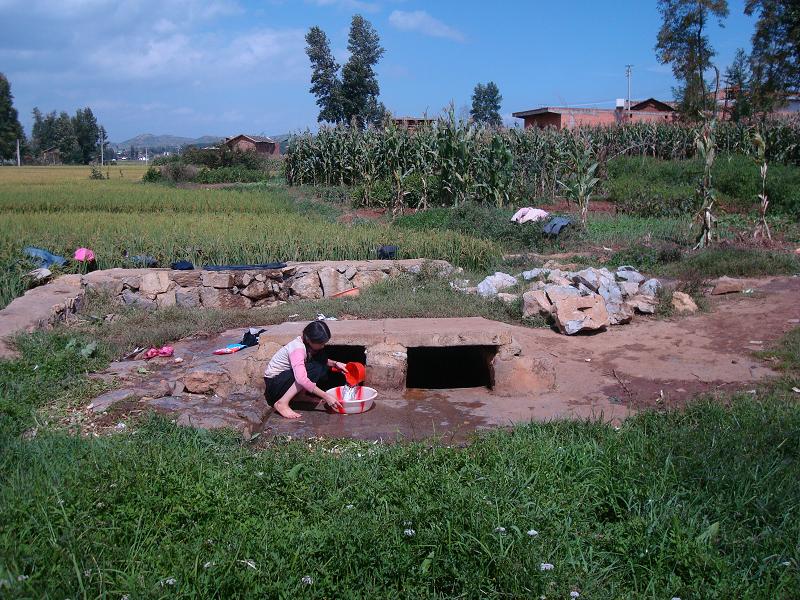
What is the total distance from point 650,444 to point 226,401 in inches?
138

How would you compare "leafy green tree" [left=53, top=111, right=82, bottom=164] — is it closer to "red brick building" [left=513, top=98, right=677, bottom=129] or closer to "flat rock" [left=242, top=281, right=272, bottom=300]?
"red brick building" [left=513, top=98, right=677, bottom=129]

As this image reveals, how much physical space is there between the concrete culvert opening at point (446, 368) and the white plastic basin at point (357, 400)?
127 centimetres

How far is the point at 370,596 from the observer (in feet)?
9.29

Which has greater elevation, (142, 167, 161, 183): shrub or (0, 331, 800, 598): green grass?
(142, 167, 161, 183): shrub

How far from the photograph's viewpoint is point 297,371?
224 inches

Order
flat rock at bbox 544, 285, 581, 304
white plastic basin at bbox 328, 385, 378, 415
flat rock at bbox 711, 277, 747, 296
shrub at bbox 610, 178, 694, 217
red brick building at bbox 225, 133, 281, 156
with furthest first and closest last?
red brick building at bbox 225, 133, 281, 156 → shrub at bbox 610, 178, 694, 217 → flat rock at bbox 711, 277, 747, 296 → flat rock at bbox 544, 285, 581, 304 → white plastic basin at bbox 328, 385, 378, 415

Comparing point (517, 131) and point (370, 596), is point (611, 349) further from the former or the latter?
point (517, 131)

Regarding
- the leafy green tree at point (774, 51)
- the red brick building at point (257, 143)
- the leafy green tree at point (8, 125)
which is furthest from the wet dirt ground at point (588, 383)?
the leafy green tree at point (8, 125)

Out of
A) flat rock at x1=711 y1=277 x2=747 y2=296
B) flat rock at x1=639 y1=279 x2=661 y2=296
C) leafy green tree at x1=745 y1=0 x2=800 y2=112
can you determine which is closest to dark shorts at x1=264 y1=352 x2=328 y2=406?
flat rock at x1=639 y1=279 x2=661 y2=296

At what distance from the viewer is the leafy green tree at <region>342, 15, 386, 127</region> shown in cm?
4128

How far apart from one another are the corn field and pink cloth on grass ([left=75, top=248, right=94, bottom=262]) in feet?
31.9

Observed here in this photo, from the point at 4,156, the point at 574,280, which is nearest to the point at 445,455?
the point at 574,280

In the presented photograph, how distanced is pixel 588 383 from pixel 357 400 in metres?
2.31

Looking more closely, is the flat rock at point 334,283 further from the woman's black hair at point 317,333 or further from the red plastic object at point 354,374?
the woman's black hair at point 317,333
